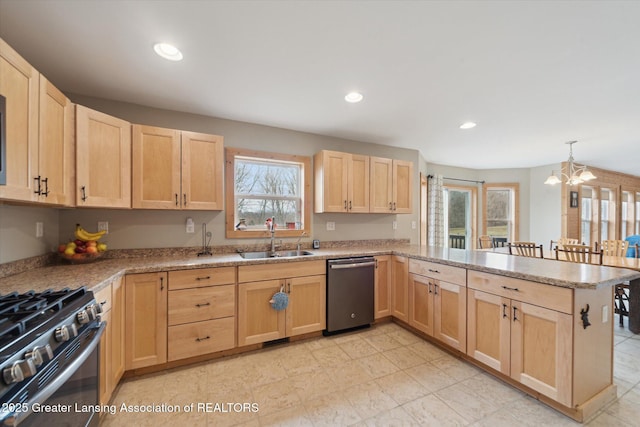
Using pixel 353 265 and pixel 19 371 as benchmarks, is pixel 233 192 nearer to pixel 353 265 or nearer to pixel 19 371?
pixel 353 265

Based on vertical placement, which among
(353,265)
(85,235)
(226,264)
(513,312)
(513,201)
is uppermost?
(513,201)

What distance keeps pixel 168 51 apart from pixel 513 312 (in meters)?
3.15

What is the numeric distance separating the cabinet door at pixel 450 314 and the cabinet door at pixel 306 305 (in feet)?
3.77

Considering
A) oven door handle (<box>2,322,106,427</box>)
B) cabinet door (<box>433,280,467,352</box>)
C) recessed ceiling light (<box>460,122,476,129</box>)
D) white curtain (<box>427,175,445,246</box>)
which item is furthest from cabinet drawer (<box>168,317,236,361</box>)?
white curtain (<box>427,175,445,246</box>)

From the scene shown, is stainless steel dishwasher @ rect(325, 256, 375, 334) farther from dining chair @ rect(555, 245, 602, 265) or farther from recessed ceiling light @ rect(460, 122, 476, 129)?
dining chair @ rect(555, 245, 602, 265)

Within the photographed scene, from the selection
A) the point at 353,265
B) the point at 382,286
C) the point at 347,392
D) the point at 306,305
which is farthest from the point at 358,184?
the point at 347,392

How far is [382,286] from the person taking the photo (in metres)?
3.07

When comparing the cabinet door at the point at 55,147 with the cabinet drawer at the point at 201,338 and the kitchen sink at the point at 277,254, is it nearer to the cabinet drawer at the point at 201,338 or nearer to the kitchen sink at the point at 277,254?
the cabinet drawer at the point at 201,338

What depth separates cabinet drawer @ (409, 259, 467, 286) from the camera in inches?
90.6

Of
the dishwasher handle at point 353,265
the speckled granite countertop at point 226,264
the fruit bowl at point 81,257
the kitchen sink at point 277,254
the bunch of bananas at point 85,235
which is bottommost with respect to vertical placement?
the dishwasher handle at point 353,265

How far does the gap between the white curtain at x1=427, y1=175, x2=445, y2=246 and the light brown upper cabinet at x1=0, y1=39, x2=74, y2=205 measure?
503cm

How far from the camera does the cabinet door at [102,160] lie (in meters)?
1.95

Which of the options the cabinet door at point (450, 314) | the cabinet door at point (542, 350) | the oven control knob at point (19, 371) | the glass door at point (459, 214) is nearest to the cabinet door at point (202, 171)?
the oven control knob at point (19, 371)

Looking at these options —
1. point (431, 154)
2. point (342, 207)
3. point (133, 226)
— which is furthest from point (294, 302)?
point (431, 154)
